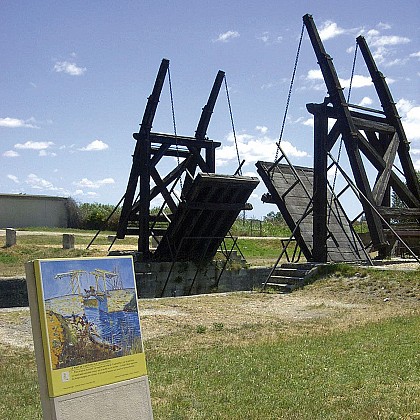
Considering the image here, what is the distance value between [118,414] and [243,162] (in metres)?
15.2

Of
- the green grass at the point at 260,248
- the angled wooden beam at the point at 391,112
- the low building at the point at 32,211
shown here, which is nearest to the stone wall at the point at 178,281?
the angled wooden beam at the point at 391,112

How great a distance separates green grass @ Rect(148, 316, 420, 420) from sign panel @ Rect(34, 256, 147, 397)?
1159 millimetres

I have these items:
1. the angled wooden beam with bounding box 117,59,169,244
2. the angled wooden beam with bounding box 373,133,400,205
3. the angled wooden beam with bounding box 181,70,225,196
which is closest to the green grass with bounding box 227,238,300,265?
the angled wooden beam with bounding box 181,70,225,196

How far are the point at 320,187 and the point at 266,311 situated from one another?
5.43 m

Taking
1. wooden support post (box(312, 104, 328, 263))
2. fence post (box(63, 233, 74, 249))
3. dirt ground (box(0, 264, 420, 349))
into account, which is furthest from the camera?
fence post (box(63, 233, 74, 249))

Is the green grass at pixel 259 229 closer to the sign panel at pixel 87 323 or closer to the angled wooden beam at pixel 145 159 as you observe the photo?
the angled wooden beam at pixel 145 159

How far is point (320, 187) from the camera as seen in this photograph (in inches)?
667

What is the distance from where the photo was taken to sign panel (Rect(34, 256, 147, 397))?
4.43 metres

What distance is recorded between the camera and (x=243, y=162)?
19.6m

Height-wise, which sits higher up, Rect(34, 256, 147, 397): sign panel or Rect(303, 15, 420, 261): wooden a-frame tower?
Rect(303, 15, 420, 261): wooden a-frame tower

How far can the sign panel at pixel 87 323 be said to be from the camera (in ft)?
14.5

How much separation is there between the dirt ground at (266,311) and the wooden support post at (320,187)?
1.79 meters

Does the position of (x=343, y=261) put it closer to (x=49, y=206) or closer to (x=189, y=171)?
(x=189, y=171)

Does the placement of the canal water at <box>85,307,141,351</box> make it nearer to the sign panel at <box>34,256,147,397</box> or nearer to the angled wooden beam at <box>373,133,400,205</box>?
the sign panel at <box>34,256,147,397</box>
